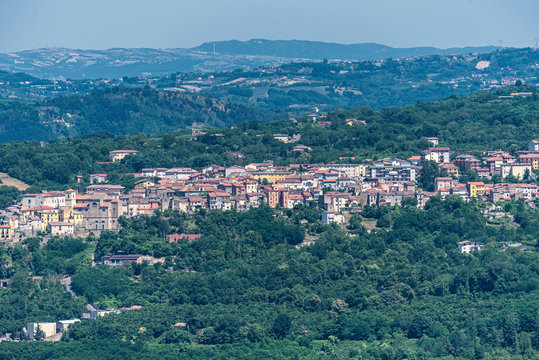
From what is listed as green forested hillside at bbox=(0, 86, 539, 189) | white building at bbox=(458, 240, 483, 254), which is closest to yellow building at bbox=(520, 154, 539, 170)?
green forested hillside at bbox=(0, 86, 539, 189)

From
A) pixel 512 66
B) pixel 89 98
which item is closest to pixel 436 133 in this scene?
pixel 89 98

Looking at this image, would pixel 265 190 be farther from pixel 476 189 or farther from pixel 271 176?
pixel 476 189

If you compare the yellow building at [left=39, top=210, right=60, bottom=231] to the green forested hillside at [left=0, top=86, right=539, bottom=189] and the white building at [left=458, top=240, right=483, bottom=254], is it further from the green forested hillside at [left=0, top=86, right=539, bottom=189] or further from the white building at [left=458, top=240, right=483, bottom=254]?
the white building at [left=458, top=240, right=483, bottom=254]

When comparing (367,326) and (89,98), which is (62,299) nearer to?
(367,326)

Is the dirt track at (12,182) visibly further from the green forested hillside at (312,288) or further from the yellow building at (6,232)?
the green forested hillside at (312,288)

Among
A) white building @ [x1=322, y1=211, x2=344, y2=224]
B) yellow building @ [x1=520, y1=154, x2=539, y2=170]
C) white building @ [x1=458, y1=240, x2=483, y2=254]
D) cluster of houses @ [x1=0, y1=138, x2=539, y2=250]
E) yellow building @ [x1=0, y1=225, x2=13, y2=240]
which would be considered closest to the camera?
white building @ [x1=458, y1=240, x2=483, y2=254]

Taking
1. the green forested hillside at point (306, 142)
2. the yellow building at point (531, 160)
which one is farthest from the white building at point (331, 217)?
the yellow building at point (531, 160)
